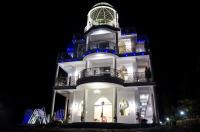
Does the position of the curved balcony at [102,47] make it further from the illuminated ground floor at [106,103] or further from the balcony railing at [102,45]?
the illuminated ground floor at [106,103]

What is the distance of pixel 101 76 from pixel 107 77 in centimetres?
59

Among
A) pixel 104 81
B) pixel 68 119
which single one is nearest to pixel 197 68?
pixel 104 81

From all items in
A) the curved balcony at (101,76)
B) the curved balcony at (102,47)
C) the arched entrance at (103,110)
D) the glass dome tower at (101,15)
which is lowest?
the arched entrance at (103,110)

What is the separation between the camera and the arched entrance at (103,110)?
20172 mm

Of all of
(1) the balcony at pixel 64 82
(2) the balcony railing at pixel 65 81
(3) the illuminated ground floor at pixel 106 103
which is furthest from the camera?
(2) the balcony railing at pixel 65 81

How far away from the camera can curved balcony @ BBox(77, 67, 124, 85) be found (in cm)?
1869

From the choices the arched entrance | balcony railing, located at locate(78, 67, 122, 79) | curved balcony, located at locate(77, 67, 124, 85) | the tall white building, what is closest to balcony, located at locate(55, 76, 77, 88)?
the tall white building

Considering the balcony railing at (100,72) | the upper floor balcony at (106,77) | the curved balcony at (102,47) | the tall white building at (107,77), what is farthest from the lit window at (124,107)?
the curved balcony at (102,47)

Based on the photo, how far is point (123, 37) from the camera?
77.5ft

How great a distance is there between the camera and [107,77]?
18.7 m

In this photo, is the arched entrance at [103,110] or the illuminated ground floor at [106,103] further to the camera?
the arched entrance at [103,110]

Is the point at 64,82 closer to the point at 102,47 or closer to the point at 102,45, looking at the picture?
the point at 102,47

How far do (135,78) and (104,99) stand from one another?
13.1 feet

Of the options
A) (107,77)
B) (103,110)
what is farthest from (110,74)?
A: (103,110)
